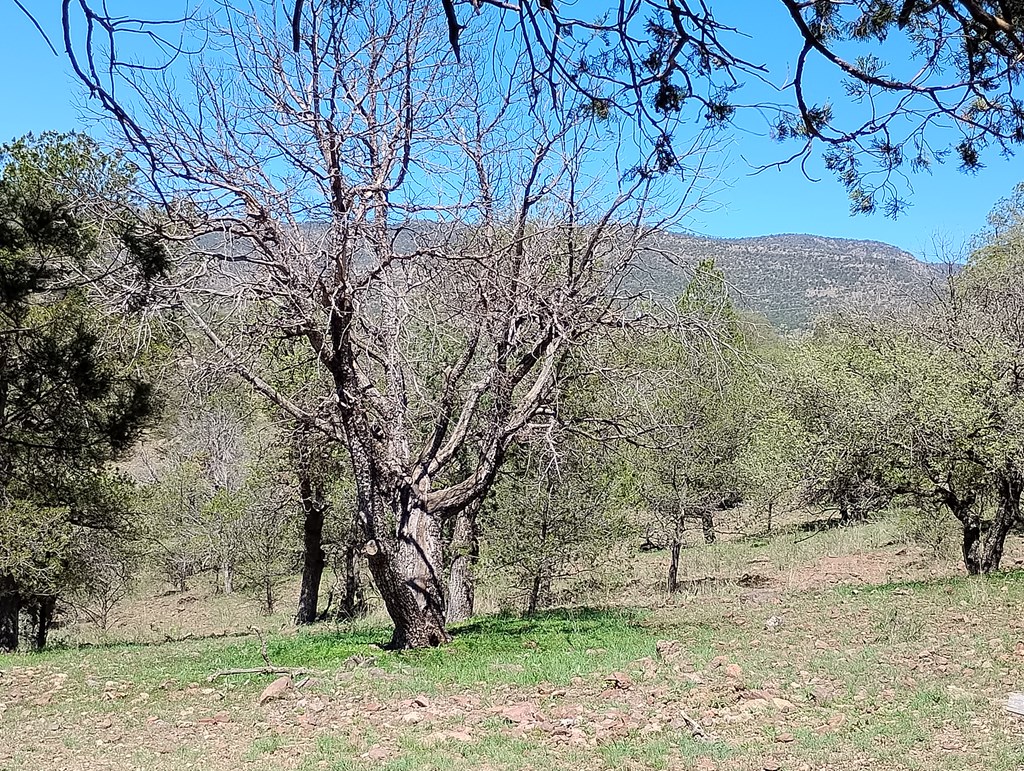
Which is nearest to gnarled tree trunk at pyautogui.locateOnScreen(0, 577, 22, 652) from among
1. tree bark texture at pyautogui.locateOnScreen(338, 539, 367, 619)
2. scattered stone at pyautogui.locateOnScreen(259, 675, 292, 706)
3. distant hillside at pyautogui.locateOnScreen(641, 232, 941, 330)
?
tree bark texture at pyautogui.locateOnScreen(338, 539, 367, 619)

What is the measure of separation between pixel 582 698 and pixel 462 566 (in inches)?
230

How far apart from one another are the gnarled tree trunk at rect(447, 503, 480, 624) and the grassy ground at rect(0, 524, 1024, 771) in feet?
4.72

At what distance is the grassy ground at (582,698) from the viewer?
4848 millimetres

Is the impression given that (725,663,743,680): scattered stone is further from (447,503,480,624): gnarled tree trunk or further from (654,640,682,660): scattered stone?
(447,503,480,624): gnarled tree trunk

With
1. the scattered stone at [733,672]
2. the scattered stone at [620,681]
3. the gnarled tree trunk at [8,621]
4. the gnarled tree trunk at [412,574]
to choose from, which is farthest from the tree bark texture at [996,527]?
the gnarled tree trunk at [8,621]

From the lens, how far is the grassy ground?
191 inches

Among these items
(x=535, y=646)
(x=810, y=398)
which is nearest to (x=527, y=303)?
(x=535, y=646)

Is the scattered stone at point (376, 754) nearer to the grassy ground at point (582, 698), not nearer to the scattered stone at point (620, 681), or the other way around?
the grassy ground at point (582, 698)

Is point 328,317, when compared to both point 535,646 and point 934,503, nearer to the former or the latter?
point 535,646

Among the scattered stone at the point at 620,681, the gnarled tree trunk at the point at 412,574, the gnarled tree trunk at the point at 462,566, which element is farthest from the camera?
the gnarled tree trunk at the point at 462,566

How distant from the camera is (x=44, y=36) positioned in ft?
5.86

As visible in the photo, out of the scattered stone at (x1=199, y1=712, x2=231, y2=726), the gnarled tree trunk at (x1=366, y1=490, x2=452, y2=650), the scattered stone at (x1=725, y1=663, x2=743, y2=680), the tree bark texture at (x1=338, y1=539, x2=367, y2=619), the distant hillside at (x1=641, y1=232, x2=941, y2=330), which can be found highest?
the distant hillside at (x1=641, y1=232, x2=941, y2=330)

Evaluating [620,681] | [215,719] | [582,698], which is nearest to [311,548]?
[215,719]

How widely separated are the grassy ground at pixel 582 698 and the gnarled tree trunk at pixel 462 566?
1.44 metres
